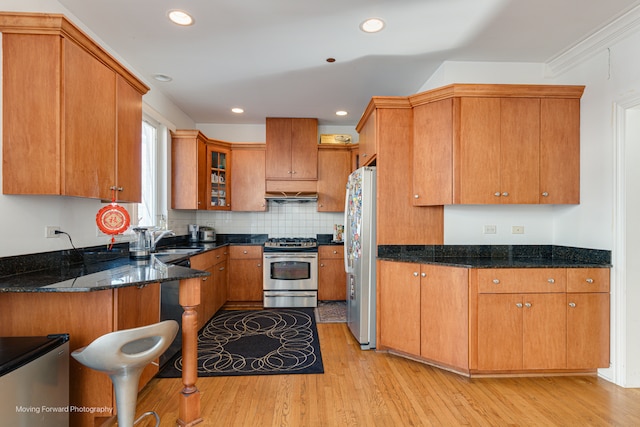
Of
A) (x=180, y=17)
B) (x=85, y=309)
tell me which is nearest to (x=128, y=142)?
(x=180, y=17)

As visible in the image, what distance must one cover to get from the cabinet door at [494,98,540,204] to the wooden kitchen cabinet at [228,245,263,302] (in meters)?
3.18

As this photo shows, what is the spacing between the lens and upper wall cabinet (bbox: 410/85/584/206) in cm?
273

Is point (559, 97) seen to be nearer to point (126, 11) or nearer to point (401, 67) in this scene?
point (401, 67)

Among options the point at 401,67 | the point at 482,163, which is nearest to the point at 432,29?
the point at 401,67

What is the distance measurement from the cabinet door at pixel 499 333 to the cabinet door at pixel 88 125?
2911 millimetres

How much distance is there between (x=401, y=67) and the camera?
3.14 metres

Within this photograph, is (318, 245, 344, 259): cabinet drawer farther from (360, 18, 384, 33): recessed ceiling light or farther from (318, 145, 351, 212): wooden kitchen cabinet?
(360, 18, 384, 33): recessed ceiling light

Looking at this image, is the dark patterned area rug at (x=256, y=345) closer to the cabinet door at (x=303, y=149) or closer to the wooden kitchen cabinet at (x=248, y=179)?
the wooden kitchen cabinet at (x=248, y=179)

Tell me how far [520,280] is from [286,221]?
339cm

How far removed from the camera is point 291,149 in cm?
475

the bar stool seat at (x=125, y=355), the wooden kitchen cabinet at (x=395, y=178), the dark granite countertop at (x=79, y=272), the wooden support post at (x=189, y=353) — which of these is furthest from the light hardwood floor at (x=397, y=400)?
the wooden kitchen cabinet at (x=395, y=178)

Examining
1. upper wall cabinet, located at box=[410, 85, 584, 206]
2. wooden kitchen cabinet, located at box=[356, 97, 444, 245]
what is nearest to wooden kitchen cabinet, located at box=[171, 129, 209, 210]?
wooden kitchen cabinet, located at box=[356, 97, 444, 245]

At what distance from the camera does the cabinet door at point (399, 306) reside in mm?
2754

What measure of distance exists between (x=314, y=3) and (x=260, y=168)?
2847 millimetres
